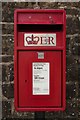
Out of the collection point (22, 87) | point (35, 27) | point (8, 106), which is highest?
point (35, 27)

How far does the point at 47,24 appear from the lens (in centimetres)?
353

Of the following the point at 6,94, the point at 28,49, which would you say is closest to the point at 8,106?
the point at 6,94

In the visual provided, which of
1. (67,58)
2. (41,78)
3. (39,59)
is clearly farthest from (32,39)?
(67,58)

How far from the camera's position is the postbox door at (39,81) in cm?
358

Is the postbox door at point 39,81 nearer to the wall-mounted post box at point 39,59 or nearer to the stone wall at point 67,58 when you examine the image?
the wall-mounted post box at point 39,59

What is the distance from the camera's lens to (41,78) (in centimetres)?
360

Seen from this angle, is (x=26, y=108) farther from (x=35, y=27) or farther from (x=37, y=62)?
(x=35, y=27)

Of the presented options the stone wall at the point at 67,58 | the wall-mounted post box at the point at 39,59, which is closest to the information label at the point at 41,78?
the wall-mounted post box at the point at 39,59

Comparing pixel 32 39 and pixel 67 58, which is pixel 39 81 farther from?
pixel 67 58

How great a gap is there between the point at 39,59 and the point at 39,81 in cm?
23

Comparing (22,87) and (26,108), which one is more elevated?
(22,87)

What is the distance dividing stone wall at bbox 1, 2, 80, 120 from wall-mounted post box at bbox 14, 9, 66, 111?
885 mm

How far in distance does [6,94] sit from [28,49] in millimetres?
A: 1187

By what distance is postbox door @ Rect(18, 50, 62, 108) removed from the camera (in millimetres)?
3578
